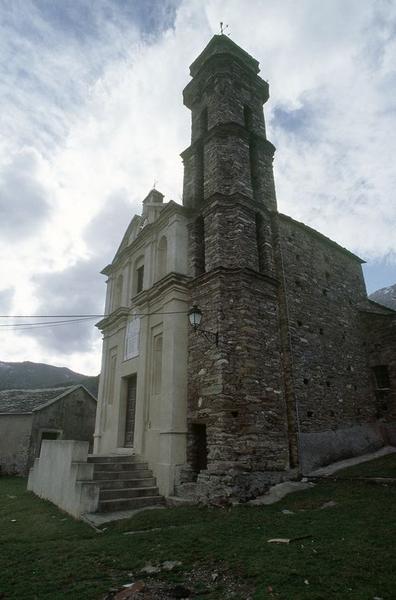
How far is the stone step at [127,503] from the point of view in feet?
28.2

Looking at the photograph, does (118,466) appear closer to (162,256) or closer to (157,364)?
(157,364)

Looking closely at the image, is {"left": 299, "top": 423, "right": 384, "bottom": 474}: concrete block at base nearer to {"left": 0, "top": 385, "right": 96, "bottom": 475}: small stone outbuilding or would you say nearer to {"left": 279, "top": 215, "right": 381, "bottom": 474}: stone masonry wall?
{"left": 279, "top": 215, "right": 381, "bottom": 474}: stone masonry wall

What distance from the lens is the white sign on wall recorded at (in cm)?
1367

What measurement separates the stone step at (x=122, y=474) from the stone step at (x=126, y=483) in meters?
0.15

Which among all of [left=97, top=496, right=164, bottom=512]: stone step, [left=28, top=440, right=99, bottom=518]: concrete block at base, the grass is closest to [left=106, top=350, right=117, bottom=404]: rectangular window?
[left=28, top=440, right=99, bottom=518]: concrete block at base

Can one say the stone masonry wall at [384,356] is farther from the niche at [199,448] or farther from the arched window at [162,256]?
the arched window at [162,256]

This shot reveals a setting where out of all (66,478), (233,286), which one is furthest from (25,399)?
(233,286)

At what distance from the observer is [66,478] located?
9773mm

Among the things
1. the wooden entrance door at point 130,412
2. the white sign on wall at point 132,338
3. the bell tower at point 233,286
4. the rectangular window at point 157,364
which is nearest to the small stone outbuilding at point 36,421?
the wooden entrance door at point 130,412

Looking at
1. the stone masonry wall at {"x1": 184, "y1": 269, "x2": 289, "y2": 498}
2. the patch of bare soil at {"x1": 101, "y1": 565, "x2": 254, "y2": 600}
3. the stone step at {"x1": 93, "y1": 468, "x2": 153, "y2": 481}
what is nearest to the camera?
the patch of bare soil at {"x1": 101, "y1": 565, "x2": 254, "y2": 600}

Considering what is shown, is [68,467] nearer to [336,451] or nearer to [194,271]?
[194,271]

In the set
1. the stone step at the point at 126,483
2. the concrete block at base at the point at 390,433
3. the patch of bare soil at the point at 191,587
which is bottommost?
the patch of bare soil at the point at 191,587

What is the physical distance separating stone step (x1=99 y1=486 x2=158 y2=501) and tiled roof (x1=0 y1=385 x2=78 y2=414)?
12.9 meters

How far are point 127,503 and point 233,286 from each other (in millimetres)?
6465
